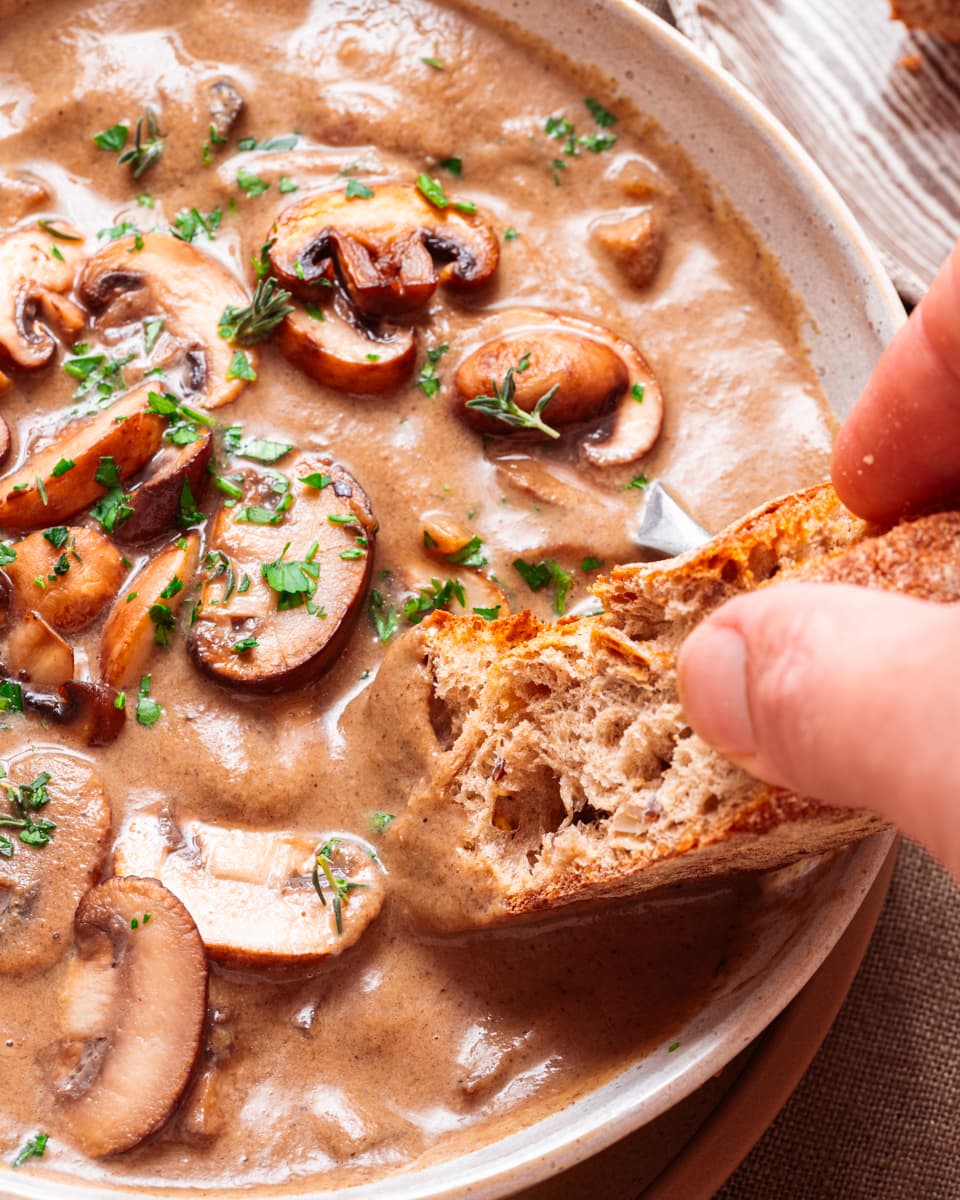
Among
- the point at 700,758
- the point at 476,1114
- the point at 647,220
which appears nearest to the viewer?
the point at 700,758

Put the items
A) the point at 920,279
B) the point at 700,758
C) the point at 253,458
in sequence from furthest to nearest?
the point at 920,279 → the point at 253,458 → the point at 700,758

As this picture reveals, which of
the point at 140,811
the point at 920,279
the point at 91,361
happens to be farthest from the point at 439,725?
the point at 920,279

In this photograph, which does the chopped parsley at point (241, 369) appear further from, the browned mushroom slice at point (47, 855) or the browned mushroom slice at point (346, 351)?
the browned mushroom slice at point (47, 855)

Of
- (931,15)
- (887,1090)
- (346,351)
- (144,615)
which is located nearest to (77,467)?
(144,615)

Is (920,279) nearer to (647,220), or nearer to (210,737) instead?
(647,220)

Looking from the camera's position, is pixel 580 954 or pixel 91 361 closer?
pixel 580 954

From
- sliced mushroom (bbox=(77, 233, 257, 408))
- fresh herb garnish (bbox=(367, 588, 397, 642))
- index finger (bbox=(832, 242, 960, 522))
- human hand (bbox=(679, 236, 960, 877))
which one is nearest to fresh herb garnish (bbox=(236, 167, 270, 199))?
sliced mushroom (bbox=(77, 233, 257, 408))
